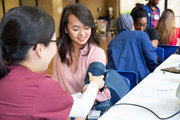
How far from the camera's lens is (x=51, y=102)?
34.9 inches

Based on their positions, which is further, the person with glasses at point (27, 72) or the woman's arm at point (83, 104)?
the woman's arm at point (83, 104)

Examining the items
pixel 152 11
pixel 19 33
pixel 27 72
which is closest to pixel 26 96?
pixel 27 72

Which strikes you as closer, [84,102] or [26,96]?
[26,96]

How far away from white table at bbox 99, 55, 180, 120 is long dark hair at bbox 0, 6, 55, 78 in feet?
2.04

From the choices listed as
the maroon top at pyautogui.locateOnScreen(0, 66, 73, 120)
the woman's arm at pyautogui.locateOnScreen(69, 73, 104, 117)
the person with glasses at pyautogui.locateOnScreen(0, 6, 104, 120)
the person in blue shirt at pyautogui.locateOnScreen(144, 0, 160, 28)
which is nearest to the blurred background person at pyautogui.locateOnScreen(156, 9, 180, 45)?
the person in blue shirt at pyautogui.locateOnScreen(144, 0, 160, 28)

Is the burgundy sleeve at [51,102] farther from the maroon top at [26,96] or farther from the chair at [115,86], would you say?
the chair at [115,86]

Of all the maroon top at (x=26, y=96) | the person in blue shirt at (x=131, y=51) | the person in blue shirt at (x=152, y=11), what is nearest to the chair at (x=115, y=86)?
the maroon top at (x=26, y=96)

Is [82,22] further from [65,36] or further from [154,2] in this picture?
[154,2]

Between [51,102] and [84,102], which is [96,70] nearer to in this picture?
[84,102]

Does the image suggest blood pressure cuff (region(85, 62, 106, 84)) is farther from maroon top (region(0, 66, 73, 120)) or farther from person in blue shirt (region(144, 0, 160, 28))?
person in blue shirt (region(144, 0, 160, 28))

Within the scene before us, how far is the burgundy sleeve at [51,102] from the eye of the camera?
0.85 metres

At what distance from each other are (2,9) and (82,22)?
6213 mm

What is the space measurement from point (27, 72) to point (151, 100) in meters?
0.89

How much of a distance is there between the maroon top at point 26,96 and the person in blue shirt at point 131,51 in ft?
6.38
